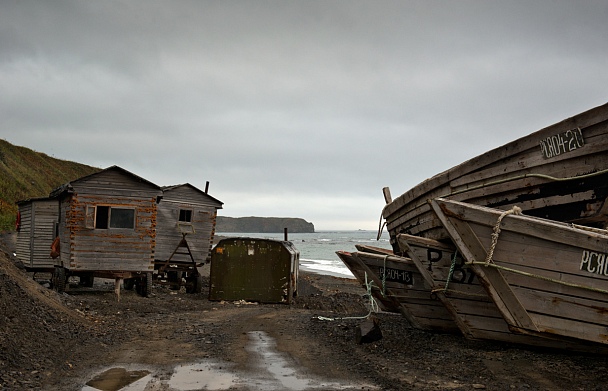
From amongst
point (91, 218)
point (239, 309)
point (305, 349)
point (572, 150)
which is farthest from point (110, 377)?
point (91, 218)

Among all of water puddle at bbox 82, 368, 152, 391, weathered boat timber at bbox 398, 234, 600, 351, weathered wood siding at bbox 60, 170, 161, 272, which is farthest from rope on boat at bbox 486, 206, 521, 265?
weathered wood siding at bbox 60, 170, 161, 272

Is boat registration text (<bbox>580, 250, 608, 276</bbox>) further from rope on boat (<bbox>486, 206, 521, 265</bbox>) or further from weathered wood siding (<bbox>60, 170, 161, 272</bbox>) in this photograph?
weathered wood siding (<bbox>60, 170, 161, 272</bbox>)

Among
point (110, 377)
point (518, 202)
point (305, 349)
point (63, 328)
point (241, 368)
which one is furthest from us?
point (63, 328)

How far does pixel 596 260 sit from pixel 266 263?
1262 cm

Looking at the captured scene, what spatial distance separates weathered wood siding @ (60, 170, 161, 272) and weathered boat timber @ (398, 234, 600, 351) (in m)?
11.0

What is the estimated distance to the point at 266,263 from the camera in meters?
17.8

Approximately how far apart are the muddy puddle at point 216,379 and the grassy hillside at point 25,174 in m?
32.4

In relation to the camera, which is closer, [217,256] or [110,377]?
[110,377]

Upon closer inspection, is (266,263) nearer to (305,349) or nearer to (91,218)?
(91,218)

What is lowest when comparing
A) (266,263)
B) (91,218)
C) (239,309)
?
(239,309)

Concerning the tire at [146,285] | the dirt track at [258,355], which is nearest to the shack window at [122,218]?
the tire at [146,285]

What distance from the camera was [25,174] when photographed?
51.5 metres

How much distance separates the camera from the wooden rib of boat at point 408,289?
30.9 ft

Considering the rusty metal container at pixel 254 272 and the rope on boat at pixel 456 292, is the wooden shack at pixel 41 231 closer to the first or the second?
the rusty metal container at pixel 254 272
